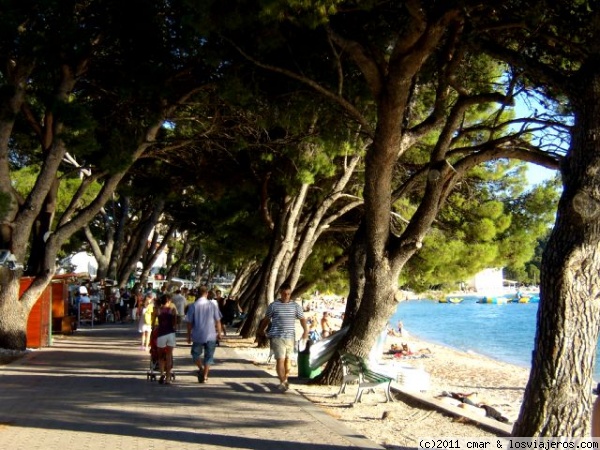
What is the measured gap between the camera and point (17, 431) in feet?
24.8

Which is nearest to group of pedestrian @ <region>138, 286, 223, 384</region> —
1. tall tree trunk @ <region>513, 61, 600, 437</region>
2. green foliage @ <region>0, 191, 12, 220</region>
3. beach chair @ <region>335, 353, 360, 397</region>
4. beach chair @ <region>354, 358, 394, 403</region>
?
beach chair @ <region>335, 353, 360, 397</region>

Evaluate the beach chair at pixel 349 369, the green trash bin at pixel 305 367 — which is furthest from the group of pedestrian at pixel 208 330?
the beach chair at pixel 349 369

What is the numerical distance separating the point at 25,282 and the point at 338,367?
305 inches

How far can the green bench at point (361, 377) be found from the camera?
961 cm

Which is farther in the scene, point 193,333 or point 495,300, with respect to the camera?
point 495,300

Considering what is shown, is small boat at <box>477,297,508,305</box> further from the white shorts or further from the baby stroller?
the white shorts

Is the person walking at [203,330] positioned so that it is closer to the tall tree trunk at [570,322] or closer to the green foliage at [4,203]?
the green foliage at [4,203]

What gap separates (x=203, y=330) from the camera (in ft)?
38.3

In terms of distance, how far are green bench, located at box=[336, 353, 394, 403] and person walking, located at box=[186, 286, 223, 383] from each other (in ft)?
7.37

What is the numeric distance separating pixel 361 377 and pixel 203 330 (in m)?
3.04

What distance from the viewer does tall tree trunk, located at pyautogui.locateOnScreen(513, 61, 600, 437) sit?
6.07 m

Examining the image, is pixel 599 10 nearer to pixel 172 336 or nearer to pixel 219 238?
pixel 172 336

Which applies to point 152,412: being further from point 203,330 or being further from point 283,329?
point 203,330

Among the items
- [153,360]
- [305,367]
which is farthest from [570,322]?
[153,360]
